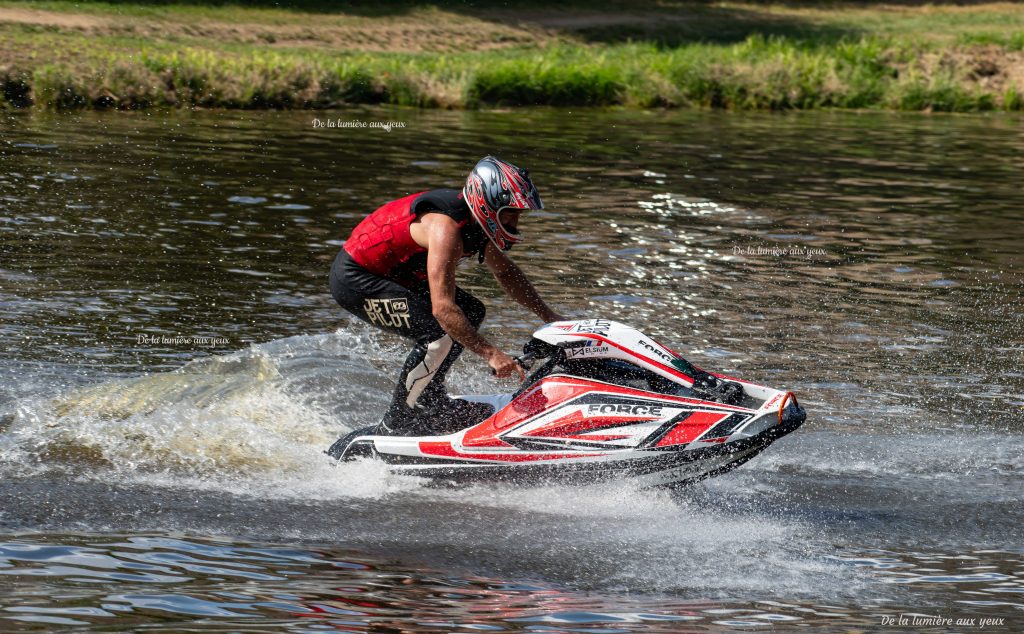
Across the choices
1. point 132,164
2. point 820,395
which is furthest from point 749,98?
point 820,395

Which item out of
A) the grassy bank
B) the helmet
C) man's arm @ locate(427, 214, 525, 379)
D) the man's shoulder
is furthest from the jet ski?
the grassy bank

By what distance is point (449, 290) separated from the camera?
760 cm

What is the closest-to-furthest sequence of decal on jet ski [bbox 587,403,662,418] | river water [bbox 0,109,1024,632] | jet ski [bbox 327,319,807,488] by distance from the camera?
river water [bbox 0,109,1024,632]
jet ski [bbox 327,319,807,488]
decal on jet ski [bbox 587,403,662,418]

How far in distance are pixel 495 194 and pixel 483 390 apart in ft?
11.0

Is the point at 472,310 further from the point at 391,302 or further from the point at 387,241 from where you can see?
the point at 387,241

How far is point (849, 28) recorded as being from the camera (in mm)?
51000

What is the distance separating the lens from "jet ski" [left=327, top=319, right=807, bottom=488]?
24.2 feet

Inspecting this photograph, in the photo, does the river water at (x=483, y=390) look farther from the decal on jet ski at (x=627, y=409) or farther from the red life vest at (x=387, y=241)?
the red life vest at (x=387, y=241)

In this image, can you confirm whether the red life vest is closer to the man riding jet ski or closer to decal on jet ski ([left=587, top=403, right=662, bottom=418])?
the man riding jet ski

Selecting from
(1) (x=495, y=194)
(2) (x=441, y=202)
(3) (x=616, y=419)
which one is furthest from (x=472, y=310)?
(3) (x=616, y=419)

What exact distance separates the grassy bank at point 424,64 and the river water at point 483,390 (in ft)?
21.7

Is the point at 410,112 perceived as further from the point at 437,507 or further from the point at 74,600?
the point at 74,600

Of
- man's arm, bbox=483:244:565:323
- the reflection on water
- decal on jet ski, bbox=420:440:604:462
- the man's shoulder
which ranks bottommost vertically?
the reflection on water

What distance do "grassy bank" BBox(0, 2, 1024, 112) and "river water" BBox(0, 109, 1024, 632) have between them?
6.63 m
